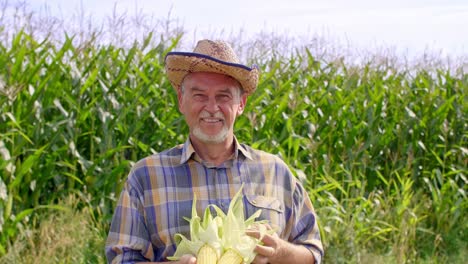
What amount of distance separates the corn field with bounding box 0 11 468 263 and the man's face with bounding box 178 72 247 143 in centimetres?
248

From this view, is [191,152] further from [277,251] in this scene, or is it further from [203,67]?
[277,251]

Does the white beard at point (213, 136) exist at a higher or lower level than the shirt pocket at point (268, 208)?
higher

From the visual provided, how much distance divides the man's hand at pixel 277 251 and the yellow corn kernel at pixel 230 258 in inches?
3.4

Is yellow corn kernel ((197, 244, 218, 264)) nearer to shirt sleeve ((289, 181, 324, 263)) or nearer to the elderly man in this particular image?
the elderly man

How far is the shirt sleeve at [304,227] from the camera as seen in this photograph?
2730mm

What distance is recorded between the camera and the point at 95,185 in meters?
5.52

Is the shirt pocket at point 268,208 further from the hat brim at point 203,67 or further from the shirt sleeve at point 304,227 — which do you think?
the hat brim at point 203,67

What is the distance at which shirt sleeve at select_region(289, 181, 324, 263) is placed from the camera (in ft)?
8.96

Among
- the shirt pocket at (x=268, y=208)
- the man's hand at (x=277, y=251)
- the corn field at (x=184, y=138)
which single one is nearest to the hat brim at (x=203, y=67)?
the shirt pocket at (x=268, y=208)

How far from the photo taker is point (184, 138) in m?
6.00

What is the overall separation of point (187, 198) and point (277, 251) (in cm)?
37

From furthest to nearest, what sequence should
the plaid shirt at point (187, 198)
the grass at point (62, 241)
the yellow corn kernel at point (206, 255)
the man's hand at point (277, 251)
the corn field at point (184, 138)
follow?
the corn field at point (184, 138)
the grass at point (62, 241)
the plaid shirt at point (187, 198)
the man's hand at point (277, 251)
the yellow corn kernel at point (206, 255)

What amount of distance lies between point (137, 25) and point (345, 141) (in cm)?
221

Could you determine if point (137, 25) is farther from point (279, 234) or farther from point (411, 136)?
point (279, 234)
